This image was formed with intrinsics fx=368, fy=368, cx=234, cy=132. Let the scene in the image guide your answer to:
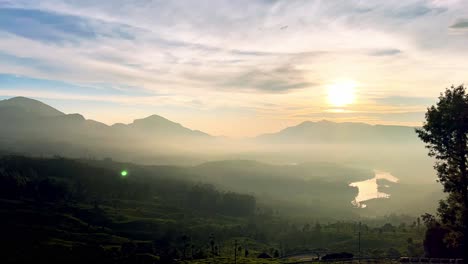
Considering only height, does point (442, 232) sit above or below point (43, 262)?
above

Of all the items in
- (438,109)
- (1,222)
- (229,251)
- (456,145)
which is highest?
(438,109)

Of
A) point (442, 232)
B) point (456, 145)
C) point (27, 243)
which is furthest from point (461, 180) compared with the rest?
point (27, 243)

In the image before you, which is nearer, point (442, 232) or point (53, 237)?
point (442, 232)

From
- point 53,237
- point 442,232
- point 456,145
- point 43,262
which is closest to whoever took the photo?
point 456,145

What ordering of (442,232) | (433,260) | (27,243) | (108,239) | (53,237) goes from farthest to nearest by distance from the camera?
(108,239)
(53,237)
(27,243)
(442,232)
(433,260)

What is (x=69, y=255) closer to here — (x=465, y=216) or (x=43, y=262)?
(x=43, y=262)

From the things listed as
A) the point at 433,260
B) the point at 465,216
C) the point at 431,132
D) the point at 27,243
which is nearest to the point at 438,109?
the point at 431,132
